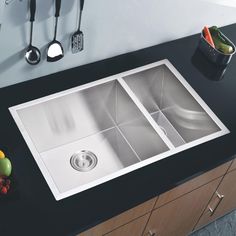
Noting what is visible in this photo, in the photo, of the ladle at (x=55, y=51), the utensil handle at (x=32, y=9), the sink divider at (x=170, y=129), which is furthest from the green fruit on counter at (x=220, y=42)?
the utensil handle at (x=32, y=9)

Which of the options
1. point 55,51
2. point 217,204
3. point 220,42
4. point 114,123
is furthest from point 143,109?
point 217,204

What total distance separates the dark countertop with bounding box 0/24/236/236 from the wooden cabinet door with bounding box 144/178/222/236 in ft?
0.69

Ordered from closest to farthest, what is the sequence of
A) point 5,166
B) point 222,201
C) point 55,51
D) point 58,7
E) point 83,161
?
point 5,166, point 58,7, point 55,51, point 83,161, point 222,201

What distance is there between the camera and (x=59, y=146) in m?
1.96

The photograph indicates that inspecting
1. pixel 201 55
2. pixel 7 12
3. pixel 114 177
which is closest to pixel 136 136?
pixel 114 177

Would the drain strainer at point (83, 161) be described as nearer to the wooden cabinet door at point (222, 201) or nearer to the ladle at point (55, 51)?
→ the ladle at point (55, 51)

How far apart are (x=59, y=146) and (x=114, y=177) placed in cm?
39

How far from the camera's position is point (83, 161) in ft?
6.41

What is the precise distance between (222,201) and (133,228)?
696 millimetres

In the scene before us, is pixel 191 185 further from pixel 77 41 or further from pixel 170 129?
pixel 77 41

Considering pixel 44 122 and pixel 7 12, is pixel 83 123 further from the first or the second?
pixel 7 12

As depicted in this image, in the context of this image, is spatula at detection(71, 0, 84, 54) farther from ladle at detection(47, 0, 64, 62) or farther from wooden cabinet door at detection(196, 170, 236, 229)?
wooden cabinet door at detection(196, 170, 236, 229)

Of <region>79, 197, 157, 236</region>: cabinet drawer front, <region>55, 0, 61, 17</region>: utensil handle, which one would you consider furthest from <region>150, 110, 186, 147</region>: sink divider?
<region>55, 0, 61, 17</region>: utensil handle

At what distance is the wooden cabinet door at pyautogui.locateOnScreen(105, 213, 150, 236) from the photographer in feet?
5.69
